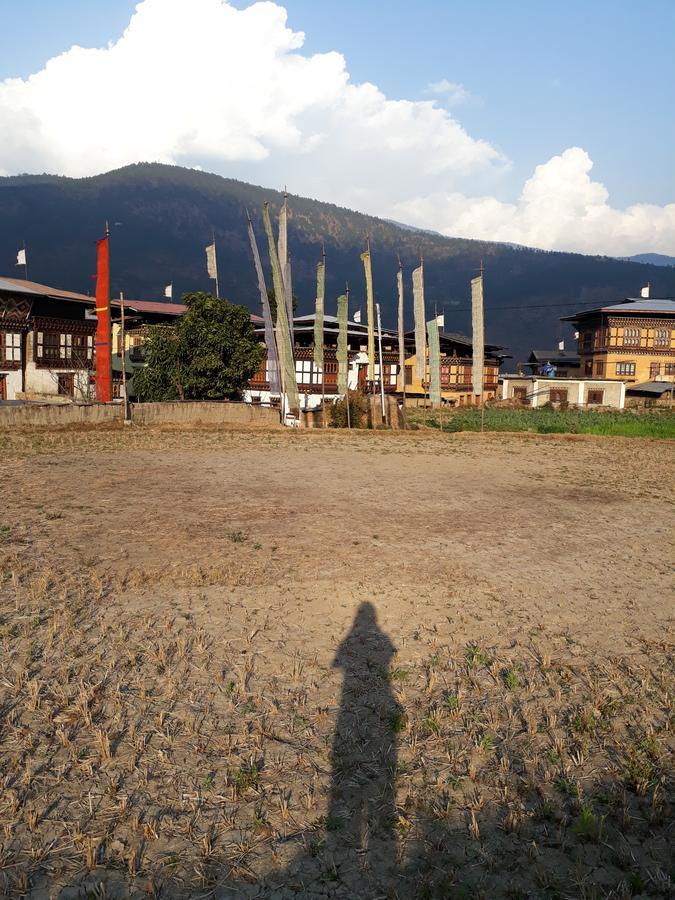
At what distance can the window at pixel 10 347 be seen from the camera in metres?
47.3

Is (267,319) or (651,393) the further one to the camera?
(651,393)

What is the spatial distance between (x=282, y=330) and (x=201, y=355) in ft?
28.0

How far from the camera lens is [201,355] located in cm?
3766

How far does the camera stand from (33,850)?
4066mm

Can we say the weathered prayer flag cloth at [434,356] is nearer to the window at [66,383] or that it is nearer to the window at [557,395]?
the window at [66,383]

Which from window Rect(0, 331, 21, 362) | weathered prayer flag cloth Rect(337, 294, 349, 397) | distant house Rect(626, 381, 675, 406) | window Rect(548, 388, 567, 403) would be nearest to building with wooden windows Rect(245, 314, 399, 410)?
weathered prayer flag cloth Rect(337, 294, 349, 397)

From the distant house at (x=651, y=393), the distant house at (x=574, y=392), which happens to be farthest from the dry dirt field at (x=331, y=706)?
the distant house at (x=651, y=393)

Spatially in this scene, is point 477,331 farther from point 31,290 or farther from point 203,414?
point 31,290

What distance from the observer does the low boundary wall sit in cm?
3006

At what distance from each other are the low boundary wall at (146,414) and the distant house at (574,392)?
3429cm

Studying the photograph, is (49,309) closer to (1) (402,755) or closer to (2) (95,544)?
(2) (95,544)

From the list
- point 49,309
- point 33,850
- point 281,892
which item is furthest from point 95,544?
point 49,309

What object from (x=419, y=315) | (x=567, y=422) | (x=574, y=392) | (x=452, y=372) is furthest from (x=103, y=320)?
(x=574, y=392)

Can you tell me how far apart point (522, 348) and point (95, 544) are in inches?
7343
